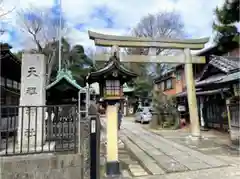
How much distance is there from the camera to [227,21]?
51.3 feet

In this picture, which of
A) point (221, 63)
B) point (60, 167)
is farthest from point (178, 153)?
point (221, 63)

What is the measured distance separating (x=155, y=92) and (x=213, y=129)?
18.1 feet

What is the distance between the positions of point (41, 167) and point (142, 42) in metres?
7.58

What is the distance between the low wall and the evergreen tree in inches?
541

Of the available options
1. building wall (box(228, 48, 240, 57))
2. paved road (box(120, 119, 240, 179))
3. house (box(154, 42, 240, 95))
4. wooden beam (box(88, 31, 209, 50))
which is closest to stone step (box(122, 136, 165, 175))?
paved road (box(120, 119, 240, 179))

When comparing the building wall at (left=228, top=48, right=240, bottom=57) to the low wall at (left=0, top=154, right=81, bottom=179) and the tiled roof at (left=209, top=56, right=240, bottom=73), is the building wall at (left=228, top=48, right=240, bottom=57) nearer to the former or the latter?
the tiled roof at (left=209, top=56, right=240, bottom=73)

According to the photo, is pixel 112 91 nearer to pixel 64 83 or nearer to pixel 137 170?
pixel 137 170

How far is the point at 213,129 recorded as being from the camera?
16.1 m

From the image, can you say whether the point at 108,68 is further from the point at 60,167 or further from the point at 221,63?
the point at 221,63

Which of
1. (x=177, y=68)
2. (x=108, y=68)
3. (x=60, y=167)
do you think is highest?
(x=177, y=68)

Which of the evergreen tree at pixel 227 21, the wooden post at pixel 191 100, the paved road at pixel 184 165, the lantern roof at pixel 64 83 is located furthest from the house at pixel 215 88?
the lantern roof at pixel 64 83

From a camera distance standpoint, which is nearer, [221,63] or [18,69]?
[18,69]

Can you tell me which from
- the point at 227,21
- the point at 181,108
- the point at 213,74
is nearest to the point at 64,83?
the point at 213,74

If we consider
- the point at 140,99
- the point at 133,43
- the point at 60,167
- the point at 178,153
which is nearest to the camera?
the point at 60,167
